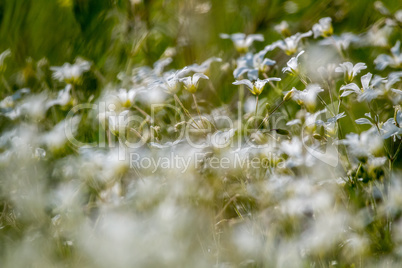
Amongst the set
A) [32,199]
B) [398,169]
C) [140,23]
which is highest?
[140,23]

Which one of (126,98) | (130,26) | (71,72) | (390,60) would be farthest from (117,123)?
(390,60)

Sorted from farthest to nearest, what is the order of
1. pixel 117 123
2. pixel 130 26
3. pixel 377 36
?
pixel 130 26
pixel 377 36
pixel 117 123

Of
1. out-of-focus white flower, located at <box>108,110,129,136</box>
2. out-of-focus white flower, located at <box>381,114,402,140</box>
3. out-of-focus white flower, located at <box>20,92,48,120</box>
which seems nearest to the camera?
out-of-focus white flower, located at <box>381,114,402,140</box>

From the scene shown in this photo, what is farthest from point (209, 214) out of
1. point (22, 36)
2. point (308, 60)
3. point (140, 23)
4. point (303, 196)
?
point (22, 36)

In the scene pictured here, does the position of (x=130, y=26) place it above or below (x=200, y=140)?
above

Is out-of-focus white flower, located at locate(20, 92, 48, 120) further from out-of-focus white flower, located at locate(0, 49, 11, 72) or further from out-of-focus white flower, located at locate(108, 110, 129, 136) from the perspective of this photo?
out-of-focus white flower, located at locate(108, 110, 129, 136)

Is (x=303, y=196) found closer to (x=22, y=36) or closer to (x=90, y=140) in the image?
(x=90, y=140)

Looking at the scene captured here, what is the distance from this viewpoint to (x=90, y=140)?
0.85 meters

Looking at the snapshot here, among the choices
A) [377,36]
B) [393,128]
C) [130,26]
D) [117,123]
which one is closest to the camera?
[393,128]

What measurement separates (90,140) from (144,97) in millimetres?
141

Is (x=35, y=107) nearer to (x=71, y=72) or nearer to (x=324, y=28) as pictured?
(x=71, y=72)

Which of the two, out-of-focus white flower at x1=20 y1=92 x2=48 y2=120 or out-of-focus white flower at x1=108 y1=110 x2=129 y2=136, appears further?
out-of-focus white flower at x1=20 y1=92 x2=48 y2=120

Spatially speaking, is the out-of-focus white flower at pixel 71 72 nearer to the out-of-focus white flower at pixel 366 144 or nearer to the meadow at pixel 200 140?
the meadow at pixel 200 140

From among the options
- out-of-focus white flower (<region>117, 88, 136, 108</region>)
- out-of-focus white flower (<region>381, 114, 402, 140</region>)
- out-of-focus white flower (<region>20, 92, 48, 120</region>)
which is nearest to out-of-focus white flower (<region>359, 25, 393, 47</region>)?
out-of-focus white flower (<region>381, 114, 402, 140</region>)
